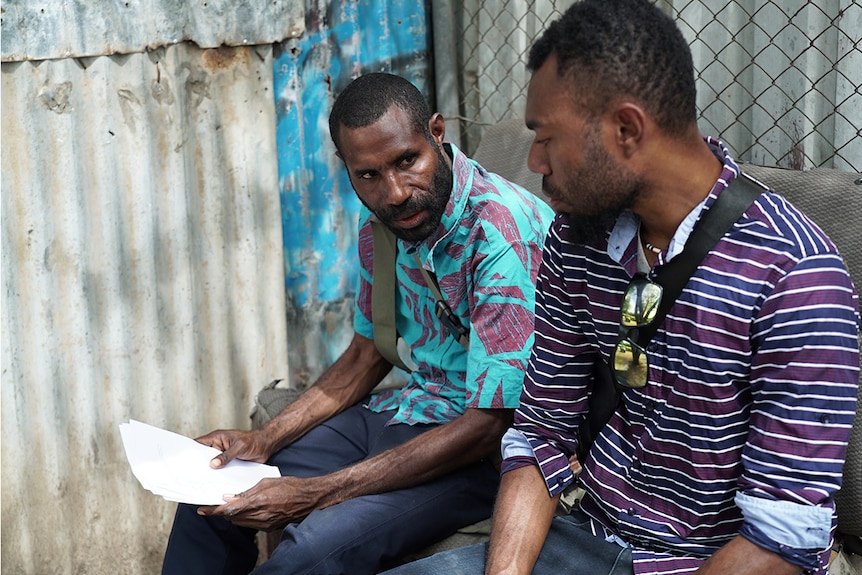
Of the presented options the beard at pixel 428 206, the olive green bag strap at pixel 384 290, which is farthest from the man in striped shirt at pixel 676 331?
the olive green bag strap at pixel 384 290

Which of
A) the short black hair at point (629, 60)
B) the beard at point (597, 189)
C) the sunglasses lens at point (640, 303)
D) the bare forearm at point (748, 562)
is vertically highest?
the short black hair at point (629, 60)

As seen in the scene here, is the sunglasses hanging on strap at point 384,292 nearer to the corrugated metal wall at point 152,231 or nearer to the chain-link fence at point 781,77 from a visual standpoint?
the corrugated metal wall at point 152,231

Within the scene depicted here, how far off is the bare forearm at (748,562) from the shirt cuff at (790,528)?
0.01 m

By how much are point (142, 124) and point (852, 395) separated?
2.51m

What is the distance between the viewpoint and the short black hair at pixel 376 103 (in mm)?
2420

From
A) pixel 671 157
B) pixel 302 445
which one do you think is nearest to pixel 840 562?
pixel 671 157

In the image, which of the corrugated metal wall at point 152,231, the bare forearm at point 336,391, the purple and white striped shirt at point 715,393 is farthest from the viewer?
the corrugated metal wall at point 152,231

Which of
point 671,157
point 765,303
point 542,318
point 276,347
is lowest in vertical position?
point 276,347

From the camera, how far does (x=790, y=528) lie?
4.92 ft

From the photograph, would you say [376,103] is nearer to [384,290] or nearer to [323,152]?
[384,290]

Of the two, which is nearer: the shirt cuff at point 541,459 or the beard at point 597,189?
the beard at point 597,189

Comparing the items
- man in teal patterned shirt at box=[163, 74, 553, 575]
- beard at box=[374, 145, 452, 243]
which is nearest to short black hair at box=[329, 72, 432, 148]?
man in teal patterned shirt at box=[163, 74, 553, 575]

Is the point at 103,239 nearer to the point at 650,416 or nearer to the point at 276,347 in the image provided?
the point at 276,347

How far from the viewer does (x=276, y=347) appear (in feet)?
11.7
